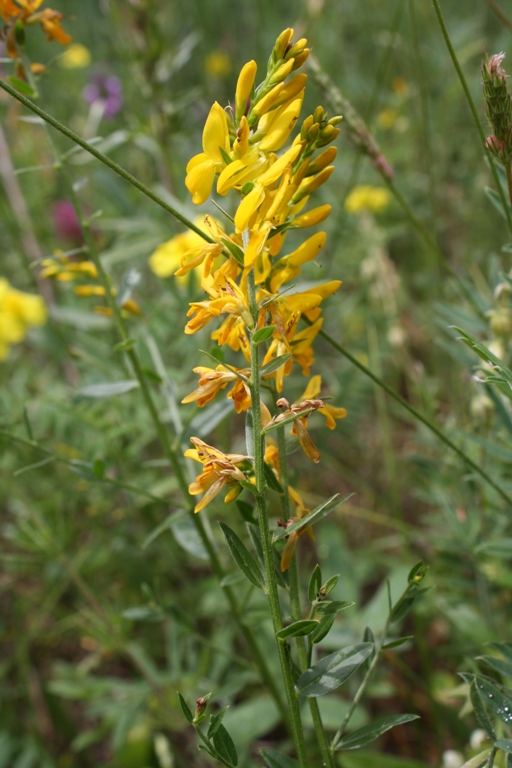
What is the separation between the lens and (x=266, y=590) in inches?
25.3

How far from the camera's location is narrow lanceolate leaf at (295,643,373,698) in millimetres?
647

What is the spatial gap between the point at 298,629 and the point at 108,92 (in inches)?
106

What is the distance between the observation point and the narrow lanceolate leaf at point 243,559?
24.9 inches

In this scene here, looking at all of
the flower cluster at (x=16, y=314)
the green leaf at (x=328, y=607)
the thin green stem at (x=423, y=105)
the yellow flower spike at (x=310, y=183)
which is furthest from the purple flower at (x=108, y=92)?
the green leaf at (x=328, y=607)

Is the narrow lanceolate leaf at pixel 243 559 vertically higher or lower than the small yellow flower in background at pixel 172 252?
lower

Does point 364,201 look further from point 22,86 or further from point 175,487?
point 22,86

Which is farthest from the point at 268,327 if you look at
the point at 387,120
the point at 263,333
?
the point at 387,120

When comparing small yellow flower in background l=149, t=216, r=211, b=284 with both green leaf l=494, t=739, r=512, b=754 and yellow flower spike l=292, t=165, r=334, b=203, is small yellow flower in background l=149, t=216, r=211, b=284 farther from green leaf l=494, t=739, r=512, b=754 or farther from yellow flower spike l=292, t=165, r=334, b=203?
green leaf l=494, t=739, r=512, b=754

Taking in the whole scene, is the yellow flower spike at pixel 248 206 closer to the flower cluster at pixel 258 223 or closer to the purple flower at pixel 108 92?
the flower cluster at pixel 258 223

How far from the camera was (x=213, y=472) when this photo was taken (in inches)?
25.1

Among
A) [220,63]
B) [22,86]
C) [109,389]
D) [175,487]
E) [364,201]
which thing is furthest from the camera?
[220,63]

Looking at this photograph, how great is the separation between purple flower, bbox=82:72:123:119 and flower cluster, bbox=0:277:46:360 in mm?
995

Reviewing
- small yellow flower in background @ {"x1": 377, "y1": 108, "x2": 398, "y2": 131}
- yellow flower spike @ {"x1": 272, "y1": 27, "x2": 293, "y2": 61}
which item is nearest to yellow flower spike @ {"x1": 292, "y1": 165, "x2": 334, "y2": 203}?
yellow flower spike @ {"x1": 272, "y1": 27, "x2": 293, "y2": 61}

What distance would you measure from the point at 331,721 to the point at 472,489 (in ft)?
1.56
